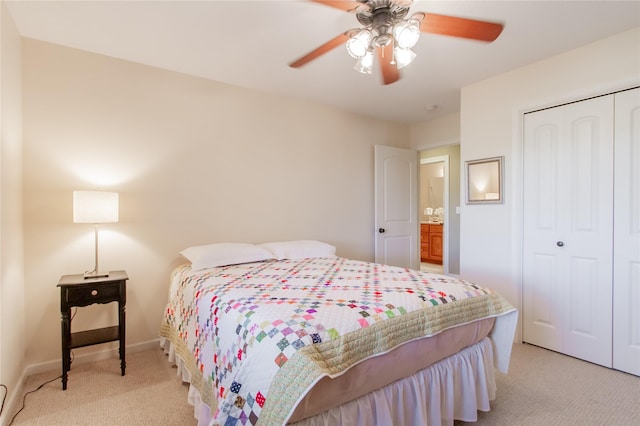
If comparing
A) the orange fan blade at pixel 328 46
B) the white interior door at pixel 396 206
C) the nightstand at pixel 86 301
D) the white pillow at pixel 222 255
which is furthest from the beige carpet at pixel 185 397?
the orange fan blade at pixel 328 46

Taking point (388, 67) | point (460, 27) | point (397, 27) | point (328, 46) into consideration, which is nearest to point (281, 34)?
point (328, 46)

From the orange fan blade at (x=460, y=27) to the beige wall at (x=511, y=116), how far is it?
50.8 inches

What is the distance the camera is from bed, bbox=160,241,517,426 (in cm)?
116

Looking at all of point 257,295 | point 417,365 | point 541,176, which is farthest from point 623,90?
point 257,295

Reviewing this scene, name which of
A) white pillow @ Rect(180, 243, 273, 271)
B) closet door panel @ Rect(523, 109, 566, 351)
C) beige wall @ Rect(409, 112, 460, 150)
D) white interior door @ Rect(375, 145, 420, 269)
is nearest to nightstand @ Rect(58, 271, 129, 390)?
white pillow @ Rect(180, 243, 273, 271)

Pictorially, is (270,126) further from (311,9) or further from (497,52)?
(497,52)

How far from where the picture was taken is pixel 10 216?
1.95 m

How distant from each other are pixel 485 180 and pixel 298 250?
1.87 m

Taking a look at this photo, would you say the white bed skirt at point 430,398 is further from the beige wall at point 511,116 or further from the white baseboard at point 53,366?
the beige wall at point 511,116

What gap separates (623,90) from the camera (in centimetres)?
225

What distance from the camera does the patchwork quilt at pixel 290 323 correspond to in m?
1.14

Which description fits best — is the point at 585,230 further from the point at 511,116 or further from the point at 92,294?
the point at 92,294

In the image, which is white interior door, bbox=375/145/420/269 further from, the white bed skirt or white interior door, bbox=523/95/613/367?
the white bed skirt

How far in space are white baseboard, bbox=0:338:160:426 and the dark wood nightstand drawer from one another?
0.57 metres
